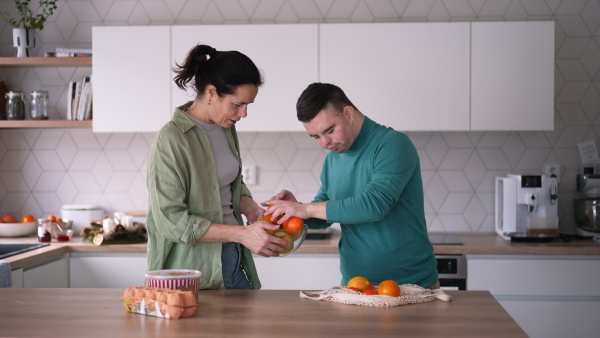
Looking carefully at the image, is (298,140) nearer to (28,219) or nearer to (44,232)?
(44,232)

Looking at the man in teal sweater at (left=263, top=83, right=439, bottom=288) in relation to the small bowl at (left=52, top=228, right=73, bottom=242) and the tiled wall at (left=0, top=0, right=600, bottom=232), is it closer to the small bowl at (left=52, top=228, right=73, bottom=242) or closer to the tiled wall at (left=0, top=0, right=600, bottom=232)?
the tiled wall at (left=0, top=0, right=600, bottom=232)

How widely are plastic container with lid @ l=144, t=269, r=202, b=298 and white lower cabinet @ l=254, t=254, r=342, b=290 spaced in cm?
163

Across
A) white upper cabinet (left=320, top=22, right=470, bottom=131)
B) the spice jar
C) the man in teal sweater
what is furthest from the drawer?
the spice jar

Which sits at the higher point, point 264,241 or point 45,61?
point 45,61

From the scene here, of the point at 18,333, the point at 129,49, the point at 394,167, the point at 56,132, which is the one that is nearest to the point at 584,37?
the point at 394,167

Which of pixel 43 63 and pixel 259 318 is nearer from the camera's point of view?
pixel 259 318

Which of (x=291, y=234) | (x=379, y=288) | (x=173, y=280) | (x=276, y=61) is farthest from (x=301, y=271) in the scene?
(x=173, y=280)

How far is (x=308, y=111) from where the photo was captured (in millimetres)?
2260

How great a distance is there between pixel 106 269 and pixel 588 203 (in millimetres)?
2653

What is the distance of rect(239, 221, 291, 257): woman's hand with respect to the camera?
2092mm

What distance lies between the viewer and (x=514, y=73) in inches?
143

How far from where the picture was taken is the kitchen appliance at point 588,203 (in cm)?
380

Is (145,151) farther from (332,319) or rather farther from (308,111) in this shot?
(332,319)

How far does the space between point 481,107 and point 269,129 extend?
1139mm
